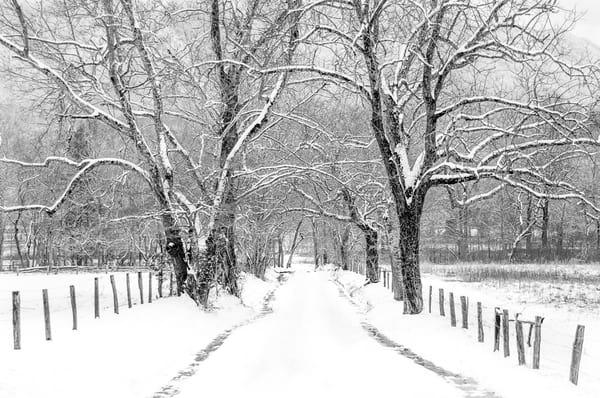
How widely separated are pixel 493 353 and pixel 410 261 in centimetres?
643

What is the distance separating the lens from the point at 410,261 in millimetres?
18422

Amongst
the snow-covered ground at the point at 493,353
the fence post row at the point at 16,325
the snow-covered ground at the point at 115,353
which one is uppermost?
the fence post row at the point at 16,325

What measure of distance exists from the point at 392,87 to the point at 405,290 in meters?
6.51

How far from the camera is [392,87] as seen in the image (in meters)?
20.2

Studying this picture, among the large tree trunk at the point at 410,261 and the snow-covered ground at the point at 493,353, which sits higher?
the large tree trunk at the point at 410,261

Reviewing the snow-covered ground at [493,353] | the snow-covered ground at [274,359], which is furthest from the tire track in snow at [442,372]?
the snow-covered ground at [493,353]

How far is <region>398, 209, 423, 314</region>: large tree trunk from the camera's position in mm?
18234

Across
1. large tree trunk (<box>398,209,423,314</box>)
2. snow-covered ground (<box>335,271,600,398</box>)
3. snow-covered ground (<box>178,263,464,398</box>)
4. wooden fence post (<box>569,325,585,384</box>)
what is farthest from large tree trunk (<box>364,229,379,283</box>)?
wooden fence post (<box>569,325,585,384</box>)

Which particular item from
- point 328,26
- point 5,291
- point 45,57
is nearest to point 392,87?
point 328,26

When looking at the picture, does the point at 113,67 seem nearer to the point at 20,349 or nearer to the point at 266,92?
the point at 266,92

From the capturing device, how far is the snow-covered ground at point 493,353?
933 cm

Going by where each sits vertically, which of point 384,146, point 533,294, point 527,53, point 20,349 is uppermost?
point 527,53

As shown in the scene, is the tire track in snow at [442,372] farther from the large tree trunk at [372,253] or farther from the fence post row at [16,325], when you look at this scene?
the large tree trunk at [372,253]

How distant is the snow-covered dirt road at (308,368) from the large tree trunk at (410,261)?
→ 78.1 inches
